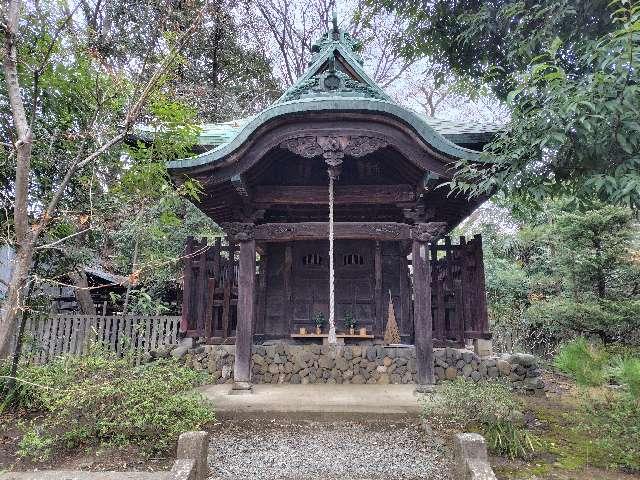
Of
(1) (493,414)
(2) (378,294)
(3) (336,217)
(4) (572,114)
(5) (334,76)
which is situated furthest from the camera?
(3) (336,217)

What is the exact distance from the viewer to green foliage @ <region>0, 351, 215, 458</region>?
151 inches

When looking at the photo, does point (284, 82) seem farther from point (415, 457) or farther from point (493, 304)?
point (415, 457)

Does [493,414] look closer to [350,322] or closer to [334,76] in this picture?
[350,322]

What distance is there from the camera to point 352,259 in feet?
29.8

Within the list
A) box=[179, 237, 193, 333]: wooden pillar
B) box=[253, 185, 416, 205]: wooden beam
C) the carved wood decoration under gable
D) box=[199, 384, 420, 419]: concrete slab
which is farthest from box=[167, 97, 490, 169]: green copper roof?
box=[199, 384, 420, 419]: concrete slab

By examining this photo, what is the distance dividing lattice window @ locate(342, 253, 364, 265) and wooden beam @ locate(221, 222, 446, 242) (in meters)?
2.15

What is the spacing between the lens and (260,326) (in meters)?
8.87

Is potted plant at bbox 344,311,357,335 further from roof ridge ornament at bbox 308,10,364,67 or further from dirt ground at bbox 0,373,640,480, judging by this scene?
roof ridge ornament at bbox 308,10,364,67

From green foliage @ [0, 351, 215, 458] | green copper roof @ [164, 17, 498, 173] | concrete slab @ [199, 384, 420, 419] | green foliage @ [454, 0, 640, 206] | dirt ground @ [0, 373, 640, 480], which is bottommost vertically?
dirt ground @ [0, 373, 640, 480]

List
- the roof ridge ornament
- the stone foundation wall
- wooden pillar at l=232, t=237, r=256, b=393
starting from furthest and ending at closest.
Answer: the roof ridge ornament
the stone foundation wall
wooden pillar at l=232, t=237, r=256, b=393

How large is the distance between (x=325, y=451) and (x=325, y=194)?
3940 millimetres

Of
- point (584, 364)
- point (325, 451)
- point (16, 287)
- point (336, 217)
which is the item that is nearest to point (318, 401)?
point (325, 451)

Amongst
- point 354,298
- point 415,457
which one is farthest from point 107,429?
point 354,298

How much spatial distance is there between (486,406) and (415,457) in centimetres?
88
